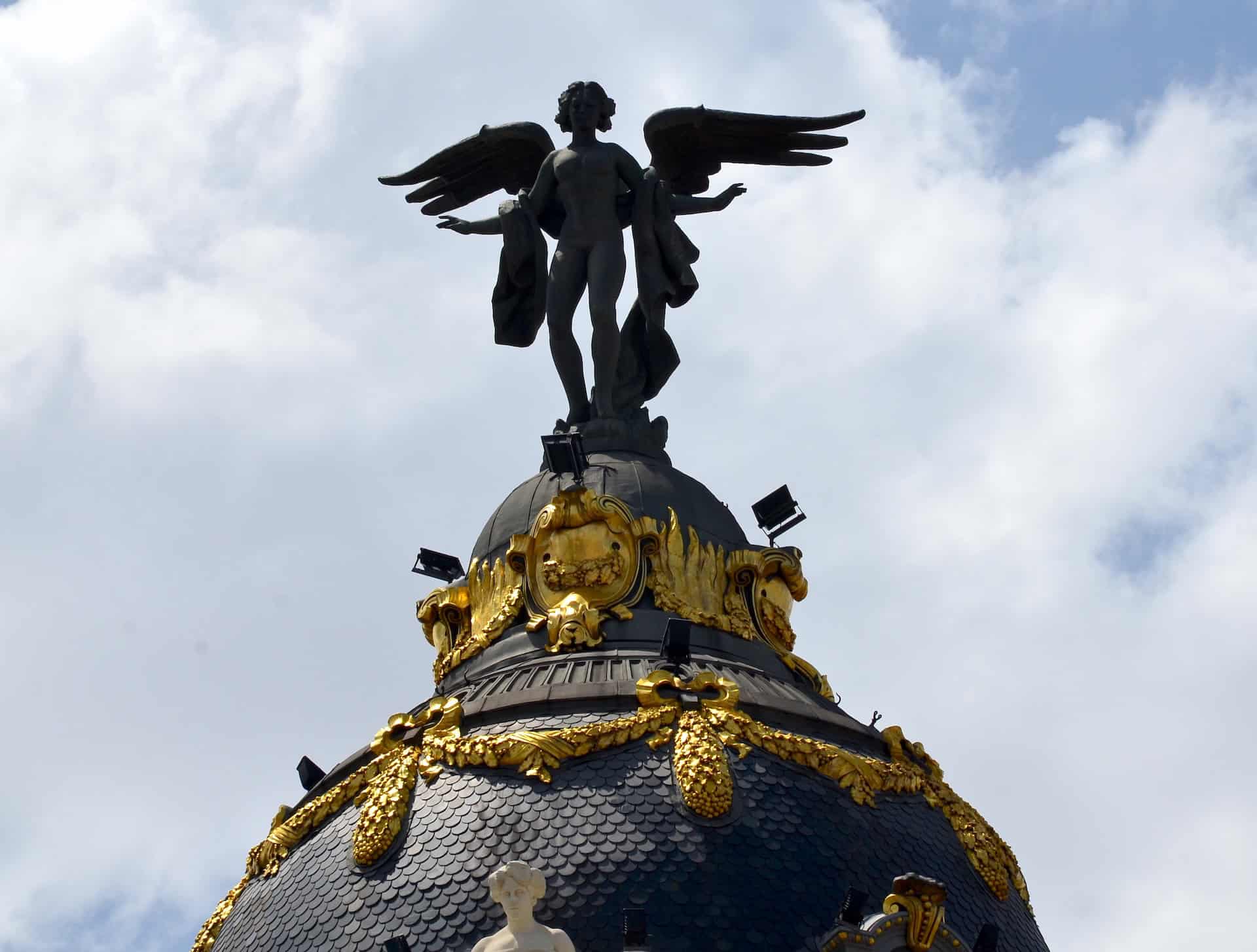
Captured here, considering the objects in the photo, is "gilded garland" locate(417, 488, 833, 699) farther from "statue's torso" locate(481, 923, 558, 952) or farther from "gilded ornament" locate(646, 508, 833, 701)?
"statue's torso" locate(481, 923, 558, 952)

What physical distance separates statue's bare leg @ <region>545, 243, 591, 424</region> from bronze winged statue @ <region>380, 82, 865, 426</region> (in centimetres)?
1

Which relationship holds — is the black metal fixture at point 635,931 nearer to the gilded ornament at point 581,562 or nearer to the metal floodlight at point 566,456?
the gilded ornament at point 581,562

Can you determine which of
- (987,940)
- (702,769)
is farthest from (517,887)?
(987,940)

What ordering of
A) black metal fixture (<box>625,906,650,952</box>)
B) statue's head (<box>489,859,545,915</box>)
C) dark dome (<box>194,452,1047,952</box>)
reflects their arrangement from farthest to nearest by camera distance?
dark dome (<box>194,452,1047,952</box>)
black metal fixture (<box>625,906,650,952</box>)
statue's head (<box>489,859,545,915</box>)

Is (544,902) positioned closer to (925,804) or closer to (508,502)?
(925,804)

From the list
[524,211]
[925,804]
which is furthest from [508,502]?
[925,804]

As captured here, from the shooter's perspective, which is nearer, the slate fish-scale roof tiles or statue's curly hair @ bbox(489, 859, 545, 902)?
statue's curly hair @ bbox(489, 859, 545, 902)

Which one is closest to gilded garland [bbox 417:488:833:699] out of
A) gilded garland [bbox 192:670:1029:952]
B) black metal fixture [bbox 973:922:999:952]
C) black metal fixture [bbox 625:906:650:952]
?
gilded garland [bbox 192:670:1029:952]

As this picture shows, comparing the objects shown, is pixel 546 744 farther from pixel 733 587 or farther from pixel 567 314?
pixel 567 314

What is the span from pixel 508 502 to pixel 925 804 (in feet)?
22.9

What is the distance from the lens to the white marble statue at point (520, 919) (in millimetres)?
25266

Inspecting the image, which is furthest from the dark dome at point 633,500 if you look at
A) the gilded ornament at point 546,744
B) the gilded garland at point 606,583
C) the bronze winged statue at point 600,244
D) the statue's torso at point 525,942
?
the statue's torso at point 525,942

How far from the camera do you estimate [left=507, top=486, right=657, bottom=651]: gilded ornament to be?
3120cm

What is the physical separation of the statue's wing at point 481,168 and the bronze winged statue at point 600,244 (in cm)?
7
